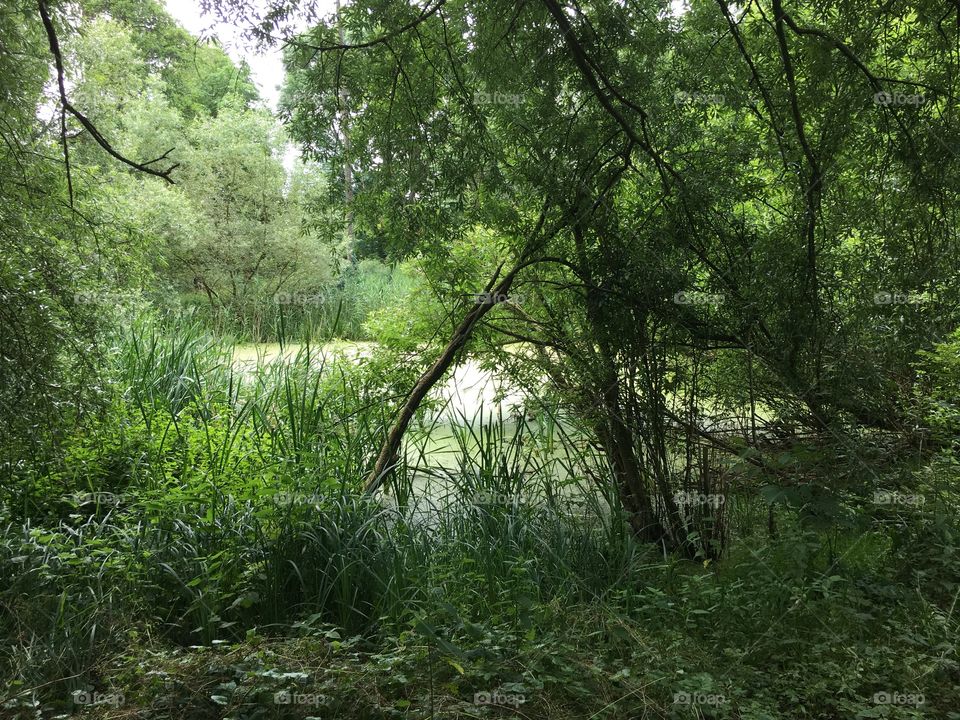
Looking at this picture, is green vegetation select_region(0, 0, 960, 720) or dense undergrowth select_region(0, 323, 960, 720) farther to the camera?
green vegetation select_region(0, 0, 960, 720)

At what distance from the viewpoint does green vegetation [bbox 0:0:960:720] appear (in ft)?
10.1

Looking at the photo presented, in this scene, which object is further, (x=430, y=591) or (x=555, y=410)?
(x=555, y=410)

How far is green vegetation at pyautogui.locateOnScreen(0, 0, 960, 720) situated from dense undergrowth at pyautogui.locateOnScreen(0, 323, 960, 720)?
0.07ft

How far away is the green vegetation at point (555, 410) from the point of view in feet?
10.1

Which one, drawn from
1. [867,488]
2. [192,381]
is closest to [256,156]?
[192,381]

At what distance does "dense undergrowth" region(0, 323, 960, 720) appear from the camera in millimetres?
2824

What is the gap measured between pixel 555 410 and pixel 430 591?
2.05 m

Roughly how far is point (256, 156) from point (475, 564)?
10116 mm

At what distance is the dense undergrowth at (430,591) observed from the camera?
2.82 meters

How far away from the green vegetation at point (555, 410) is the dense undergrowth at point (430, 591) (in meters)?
0.02

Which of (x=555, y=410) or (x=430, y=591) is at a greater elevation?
(x=555, y=410)

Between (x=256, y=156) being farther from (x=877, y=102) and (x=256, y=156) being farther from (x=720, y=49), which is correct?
(x=877, y=102)

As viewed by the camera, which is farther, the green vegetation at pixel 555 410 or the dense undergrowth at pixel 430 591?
the green vegetation at pixel 555 410

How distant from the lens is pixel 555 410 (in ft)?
17.0
